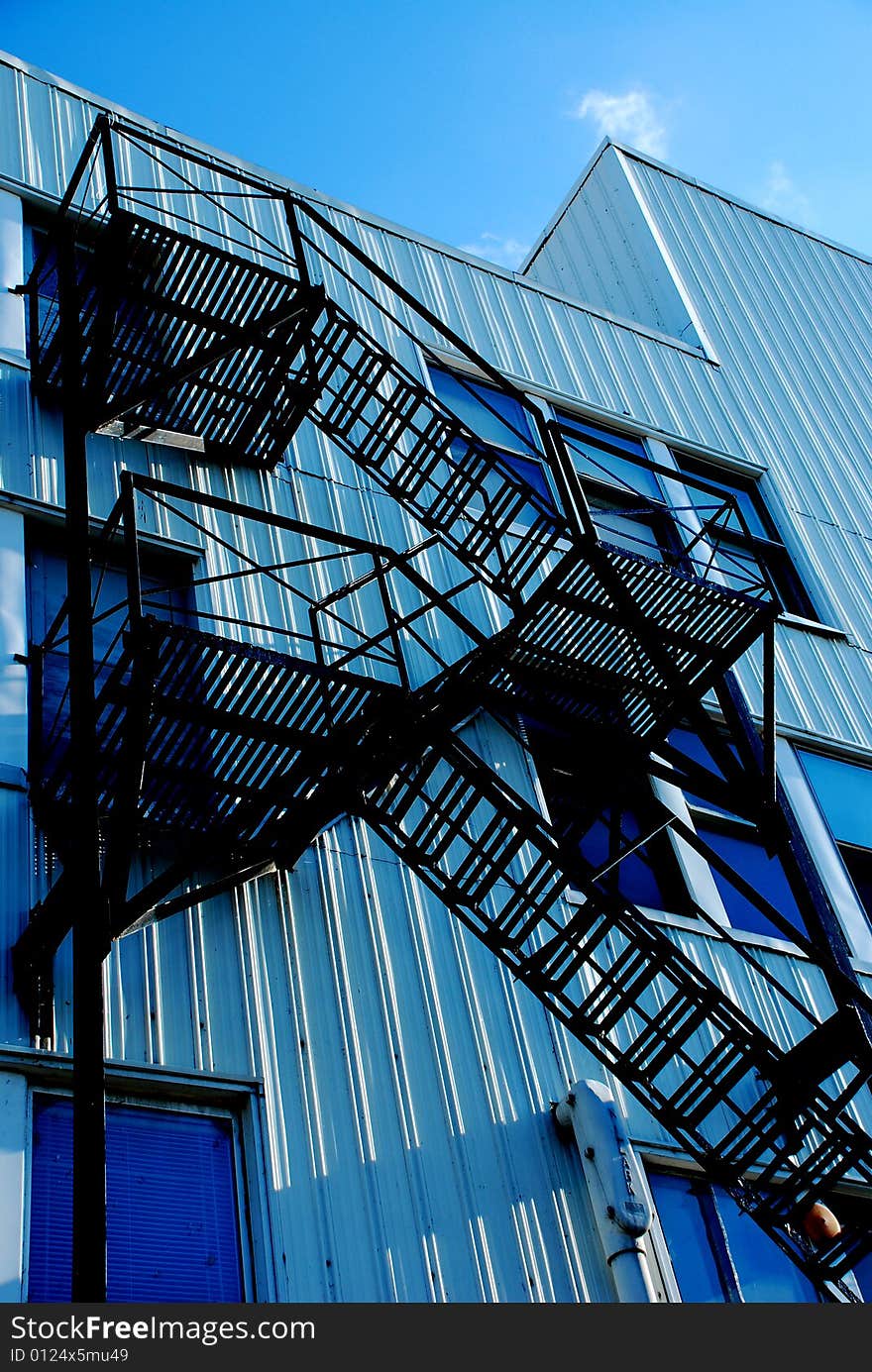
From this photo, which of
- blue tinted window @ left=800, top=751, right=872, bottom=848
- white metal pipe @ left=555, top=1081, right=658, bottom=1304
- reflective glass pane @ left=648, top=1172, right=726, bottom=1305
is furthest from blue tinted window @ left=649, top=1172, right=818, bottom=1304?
blue tinted window @ left=800, top=751, right=872, bottom=848

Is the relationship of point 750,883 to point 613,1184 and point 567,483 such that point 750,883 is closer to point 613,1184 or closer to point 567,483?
point 613,1184

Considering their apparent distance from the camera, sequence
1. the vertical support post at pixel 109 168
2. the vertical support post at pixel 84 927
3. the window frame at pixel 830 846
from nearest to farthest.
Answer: the vertical support post at pixel 84 927, the vertical support post at pixel 109 168, the window frame at pixel 830 846

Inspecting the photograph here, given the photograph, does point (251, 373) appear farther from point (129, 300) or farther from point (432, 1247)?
point (432, 1247)

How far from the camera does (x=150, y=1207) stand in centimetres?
861

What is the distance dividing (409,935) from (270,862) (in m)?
1.16

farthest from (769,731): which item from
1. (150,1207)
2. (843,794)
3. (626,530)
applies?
(626,530)

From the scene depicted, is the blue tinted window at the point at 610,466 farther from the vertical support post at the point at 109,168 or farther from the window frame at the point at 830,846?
the vertical support post at the point at 109,168

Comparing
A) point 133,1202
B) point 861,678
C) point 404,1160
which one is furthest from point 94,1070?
point 861,678

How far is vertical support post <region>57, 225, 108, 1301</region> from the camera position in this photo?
6641 mm

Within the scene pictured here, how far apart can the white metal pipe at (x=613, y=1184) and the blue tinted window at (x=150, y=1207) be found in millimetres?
2484

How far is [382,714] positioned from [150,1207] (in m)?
3.12

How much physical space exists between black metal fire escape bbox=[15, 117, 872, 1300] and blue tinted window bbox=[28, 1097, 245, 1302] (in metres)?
0.72

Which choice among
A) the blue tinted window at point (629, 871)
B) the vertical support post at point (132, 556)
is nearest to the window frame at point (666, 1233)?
the blue tinted window at point (629, 871)

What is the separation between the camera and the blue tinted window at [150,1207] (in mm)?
8156
